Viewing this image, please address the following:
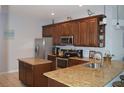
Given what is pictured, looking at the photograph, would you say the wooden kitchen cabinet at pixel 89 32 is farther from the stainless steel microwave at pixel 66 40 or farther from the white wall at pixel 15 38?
the white wall at pixel 15 38

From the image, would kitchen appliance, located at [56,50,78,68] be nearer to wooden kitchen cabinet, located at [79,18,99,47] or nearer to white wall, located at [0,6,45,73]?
wooden kitchen cabinet, located at [79,18,99,47]

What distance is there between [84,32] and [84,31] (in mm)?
32

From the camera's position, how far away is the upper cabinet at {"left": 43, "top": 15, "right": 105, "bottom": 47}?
12.9 feet

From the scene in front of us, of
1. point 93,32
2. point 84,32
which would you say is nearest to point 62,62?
point 84,32

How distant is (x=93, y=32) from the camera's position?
4012 mm

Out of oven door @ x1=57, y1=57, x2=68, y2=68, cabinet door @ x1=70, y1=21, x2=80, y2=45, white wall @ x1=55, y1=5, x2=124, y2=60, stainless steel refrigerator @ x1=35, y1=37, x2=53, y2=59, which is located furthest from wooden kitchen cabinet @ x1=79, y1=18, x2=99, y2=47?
stainless steel refrigerator @ x1=35, y1=37, x2=53, y2=59

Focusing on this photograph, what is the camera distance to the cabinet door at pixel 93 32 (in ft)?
12.9

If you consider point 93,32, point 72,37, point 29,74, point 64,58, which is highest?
point 93,32

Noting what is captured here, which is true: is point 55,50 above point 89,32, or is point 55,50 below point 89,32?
below

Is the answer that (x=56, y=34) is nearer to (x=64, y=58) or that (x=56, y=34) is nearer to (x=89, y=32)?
(x=64, y=58)

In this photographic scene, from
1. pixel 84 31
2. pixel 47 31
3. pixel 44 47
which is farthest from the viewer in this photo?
pixel 47 31

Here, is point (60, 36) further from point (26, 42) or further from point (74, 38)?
point (26, 42)

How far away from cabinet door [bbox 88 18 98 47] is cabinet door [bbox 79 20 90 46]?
125 millimetres
